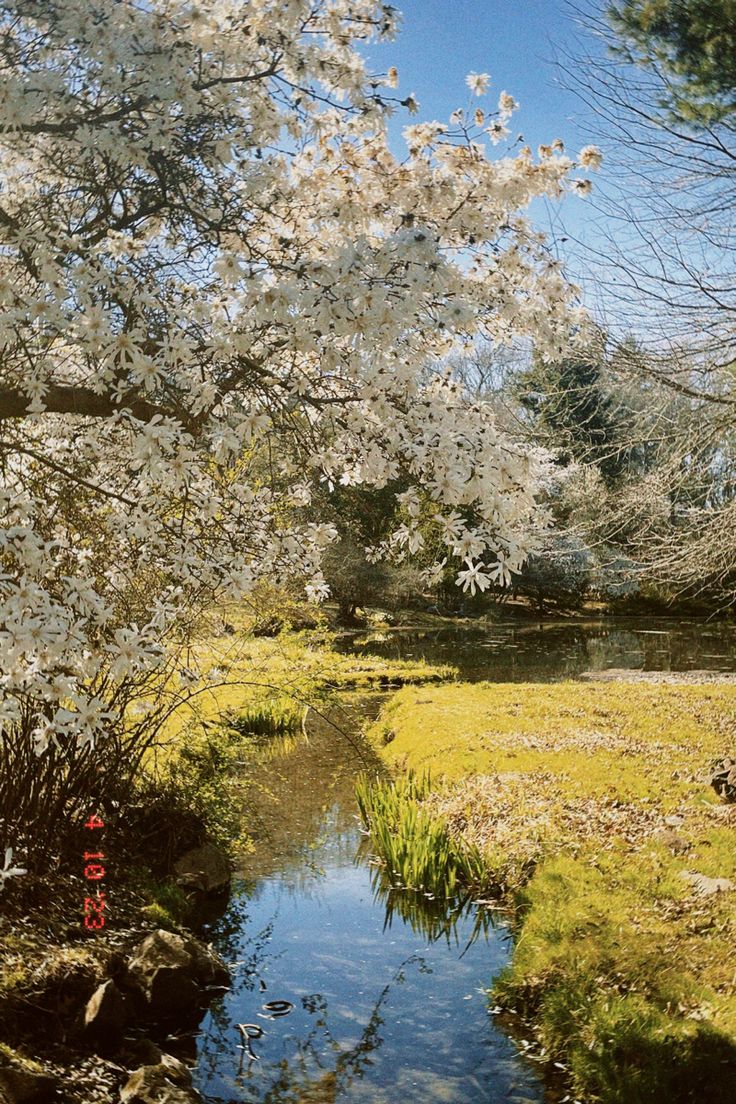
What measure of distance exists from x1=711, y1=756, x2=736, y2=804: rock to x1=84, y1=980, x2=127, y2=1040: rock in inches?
216

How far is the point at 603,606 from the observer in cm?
3259

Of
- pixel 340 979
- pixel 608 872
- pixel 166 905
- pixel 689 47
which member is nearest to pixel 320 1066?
pixel 340 979

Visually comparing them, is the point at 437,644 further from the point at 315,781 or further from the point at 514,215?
the point at 514,215

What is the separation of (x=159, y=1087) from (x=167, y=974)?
3.14ft

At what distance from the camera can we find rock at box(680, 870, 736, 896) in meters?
6.12

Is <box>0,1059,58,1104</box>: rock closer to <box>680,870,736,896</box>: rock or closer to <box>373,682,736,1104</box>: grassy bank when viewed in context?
<box>373,682,736,1104</box>: grassy bank

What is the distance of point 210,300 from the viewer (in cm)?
484

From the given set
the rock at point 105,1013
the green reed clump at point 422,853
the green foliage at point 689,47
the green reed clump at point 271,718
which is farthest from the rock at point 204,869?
the green foliage at point 689,47

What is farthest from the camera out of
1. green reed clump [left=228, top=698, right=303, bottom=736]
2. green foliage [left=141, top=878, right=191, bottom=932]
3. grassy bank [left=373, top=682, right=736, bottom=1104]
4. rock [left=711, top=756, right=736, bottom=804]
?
green reed clump [left=228, top=698, right=303, bottom=736]

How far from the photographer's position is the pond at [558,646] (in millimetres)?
20062

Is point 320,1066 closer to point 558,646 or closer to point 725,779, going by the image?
point 725,779
